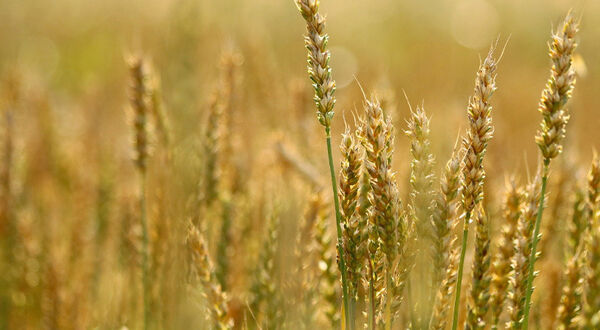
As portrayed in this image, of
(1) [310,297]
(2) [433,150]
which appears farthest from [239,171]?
(1) [310,297]

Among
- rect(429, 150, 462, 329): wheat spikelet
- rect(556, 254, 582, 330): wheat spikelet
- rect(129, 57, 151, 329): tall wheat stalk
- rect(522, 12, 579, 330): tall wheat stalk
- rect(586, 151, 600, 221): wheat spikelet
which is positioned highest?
rect(129, 57, 151, 329): tall wheat stalk

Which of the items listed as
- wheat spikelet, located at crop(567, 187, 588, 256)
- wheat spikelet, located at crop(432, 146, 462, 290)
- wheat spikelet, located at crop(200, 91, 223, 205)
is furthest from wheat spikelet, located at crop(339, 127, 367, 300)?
wheat spikelet, located at crop(200, 91, 223, 205)

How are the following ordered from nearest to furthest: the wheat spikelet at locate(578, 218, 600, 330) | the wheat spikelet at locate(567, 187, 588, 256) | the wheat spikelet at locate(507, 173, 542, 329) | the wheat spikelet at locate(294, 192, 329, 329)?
the wheat spikelet at locate(578, 218, 600, 330) → the wheat spikelet at locate(507, 173, 542, 329) → the wheat spikelet at locate(567, 187, 588, 256) → the wheat spikelet at locate(294, 192, 329, 329)

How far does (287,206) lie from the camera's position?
2.11 m

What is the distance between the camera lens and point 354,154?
99 centimetres

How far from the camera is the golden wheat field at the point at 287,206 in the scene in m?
0.99

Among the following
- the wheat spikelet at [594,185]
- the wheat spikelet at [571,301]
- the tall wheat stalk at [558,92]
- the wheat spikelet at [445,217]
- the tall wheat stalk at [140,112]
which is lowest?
the wheat spikelet at [571,301]

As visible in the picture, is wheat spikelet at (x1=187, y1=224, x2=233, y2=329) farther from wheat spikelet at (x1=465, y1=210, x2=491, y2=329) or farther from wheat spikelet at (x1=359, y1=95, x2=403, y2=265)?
wheat spikelet at (x1=465, y1=210, x2=491, y2=329)

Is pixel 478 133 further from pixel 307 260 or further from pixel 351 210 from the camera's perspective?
pixel 307 260

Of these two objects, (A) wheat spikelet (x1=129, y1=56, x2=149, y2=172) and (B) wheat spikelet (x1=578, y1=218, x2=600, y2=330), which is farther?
(A) wheat spikelet (x1=129, y1=56, x2=149, y2=172)

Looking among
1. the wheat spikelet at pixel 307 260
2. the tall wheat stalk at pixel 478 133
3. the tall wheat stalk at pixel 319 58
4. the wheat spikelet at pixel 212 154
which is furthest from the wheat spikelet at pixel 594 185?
the wheat spikelet at pixel 212 154

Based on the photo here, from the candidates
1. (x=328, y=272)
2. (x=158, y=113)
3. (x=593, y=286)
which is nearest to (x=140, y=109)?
(x=158, y=113)

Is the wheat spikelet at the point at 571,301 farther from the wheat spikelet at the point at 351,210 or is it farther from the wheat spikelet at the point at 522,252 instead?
the wheat spikelet at the point at 351,210

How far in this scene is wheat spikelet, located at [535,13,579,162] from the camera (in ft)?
3.12
